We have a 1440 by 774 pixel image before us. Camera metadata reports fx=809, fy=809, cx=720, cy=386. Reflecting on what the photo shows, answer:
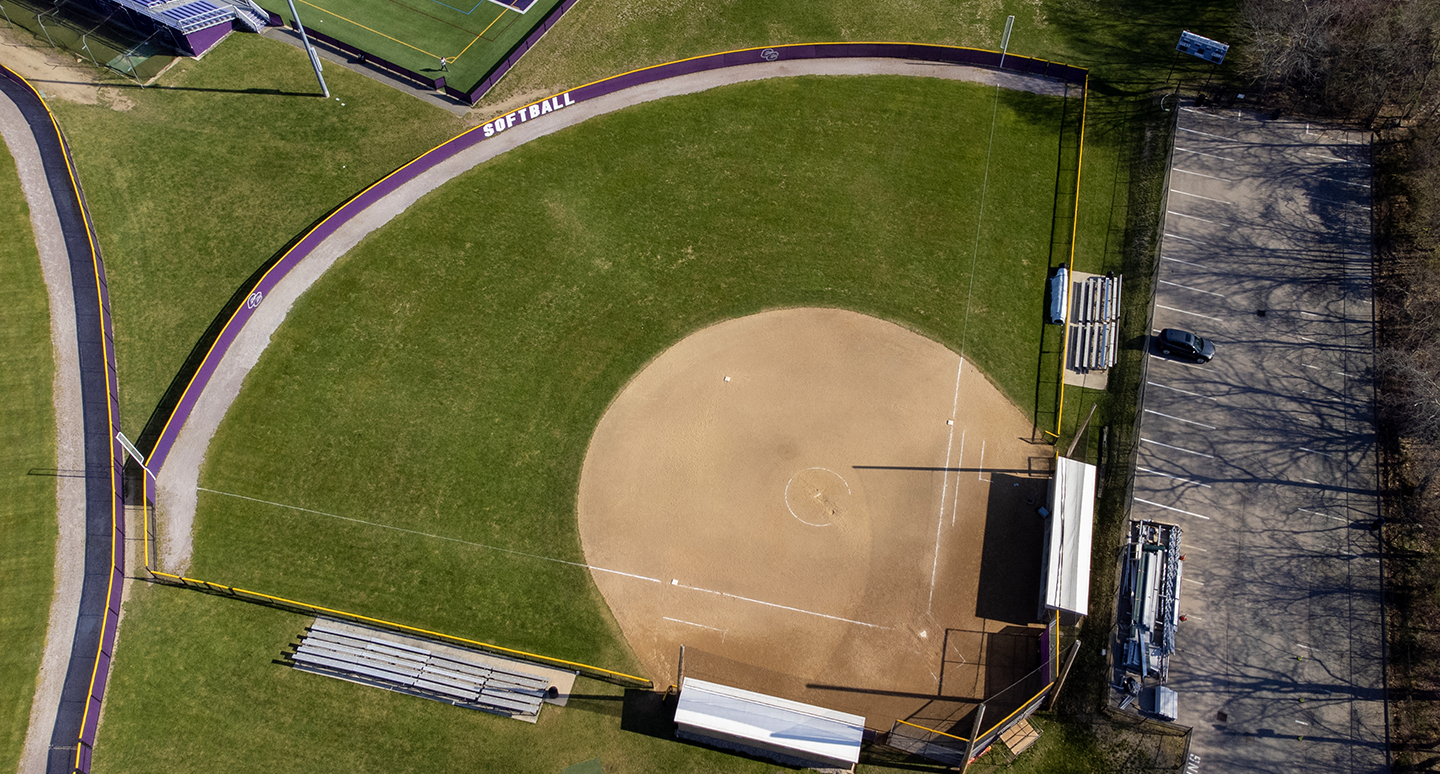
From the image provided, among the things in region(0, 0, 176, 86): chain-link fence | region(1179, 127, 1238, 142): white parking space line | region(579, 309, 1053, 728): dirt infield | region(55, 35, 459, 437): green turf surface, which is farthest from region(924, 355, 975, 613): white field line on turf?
region(0, 0, 176, 86): chain-link fence

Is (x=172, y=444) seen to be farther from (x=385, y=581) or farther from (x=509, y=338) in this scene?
(x=509, y=338)

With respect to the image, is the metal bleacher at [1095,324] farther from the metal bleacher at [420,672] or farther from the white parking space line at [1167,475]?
the metal bleacher at [420,672]

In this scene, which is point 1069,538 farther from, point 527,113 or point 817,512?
point 527,113

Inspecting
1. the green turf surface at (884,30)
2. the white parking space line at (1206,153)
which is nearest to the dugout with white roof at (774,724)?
the green turf surface at (884,30)

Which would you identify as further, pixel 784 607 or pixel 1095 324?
pixel 1095 324

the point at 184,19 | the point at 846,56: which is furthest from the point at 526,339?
the point at 184,19

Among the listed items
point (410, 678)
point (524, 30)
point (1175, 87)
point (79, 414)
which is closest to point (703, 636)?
point (410, 678)

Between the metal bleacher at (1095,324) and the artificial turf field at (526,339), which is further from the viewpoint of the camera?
the metal bleacher at (1095,324)
